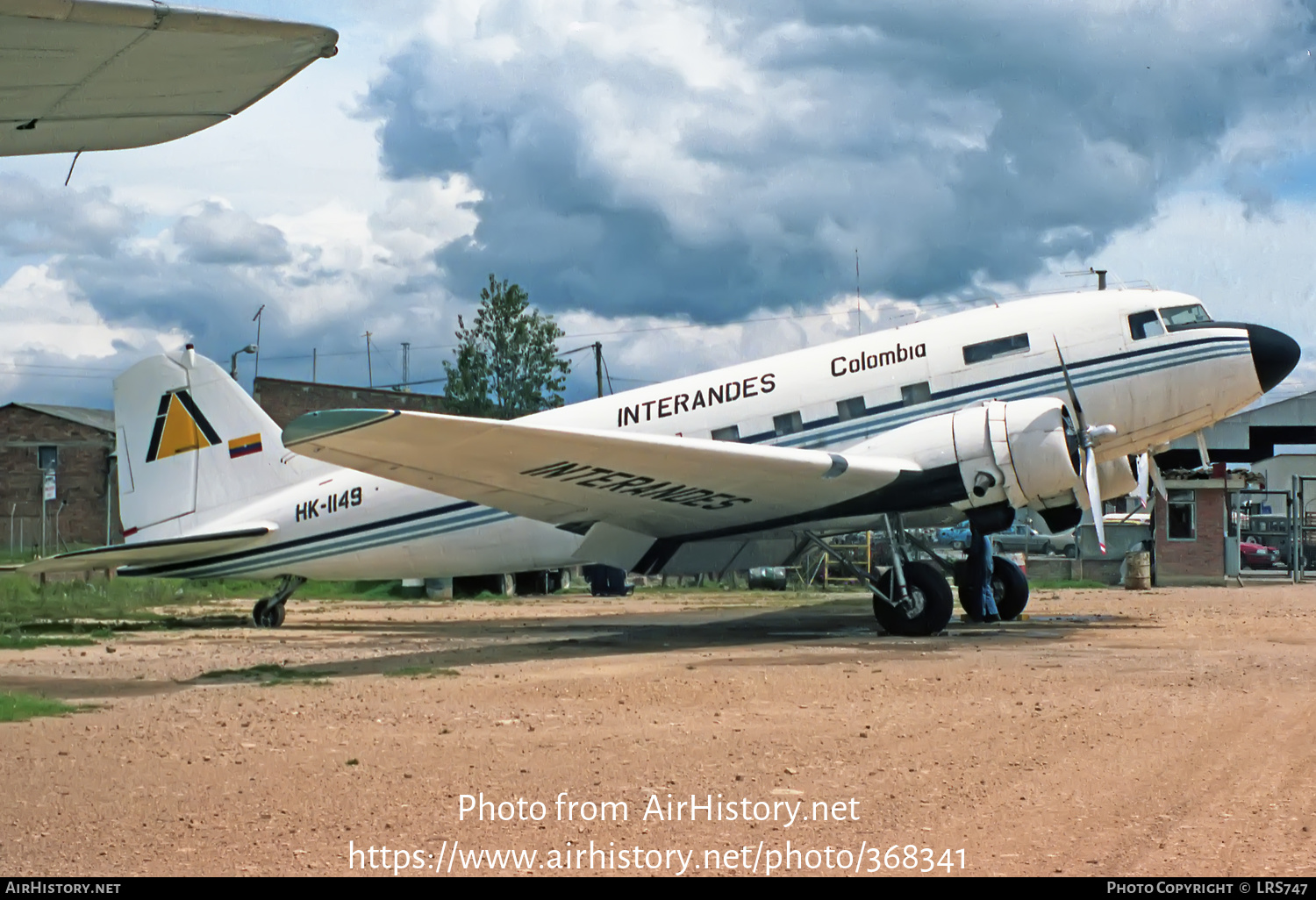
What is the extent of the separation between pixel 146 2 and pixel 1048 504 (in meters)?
11.9

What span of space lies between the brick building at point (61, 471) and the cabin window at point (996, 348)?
41.4m

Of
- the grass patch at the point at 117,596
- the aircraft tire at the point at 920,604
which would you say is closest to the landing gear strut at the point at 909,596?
Result: the aircraft tire at the point at 920,604

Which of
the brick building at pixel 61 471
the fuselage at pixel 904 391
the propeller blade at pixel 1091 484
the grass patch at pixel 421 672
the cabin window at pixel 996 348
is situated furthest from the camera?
the brick building at pixel 61 471

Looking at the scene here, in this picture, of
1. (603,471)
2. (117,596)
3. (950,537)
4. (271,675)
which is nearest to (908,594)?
(603,471)

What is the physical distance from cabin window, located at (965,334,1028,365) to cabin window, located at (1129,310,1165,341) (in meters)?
1.32

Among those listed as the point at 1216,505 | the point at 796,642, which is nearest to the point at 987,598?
the point at 796,642

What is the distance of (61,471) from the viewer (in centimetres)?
4916

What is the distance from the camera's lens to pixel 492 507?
631 inches

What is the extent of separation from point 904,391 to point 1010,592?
4.46m

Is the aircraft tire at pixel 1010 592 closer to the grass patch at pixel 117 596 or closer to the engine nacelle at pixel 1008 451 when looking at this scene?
the engine nacelle at pixel 1008 451

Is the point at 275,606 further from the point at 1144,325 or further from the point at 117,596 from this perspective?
the point at 1144,325

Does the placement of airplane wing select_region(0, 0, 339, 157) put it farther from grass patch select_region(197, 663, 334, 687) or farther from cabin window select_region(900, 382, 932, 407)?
cabin window select_region(900, 382, 932, 407)

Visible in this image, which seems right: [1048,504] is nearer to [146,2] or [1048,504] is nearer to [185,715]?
[185,715]

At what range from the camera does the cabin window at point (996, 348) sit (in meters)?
15.1
